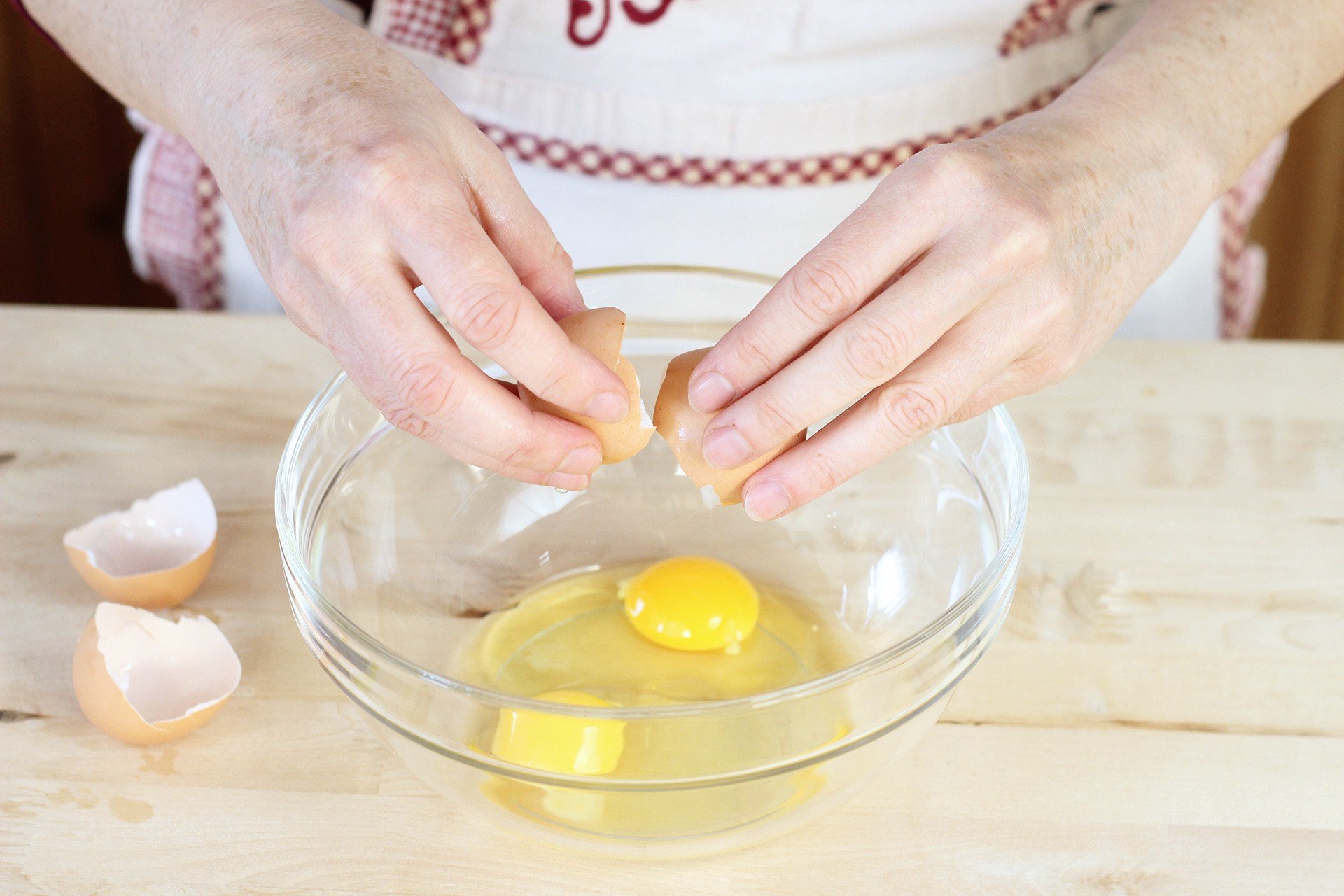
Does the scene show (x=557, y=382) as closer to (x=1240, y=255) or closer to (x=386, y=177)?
(x=386, y=177)

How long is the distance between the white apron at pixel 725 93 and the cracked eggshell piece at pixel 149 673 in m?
0.68

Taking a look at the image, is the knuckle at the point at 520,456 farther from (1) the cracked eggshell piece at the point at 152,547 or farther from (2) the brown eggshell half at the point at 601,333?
(1) the cracked eggshell piece at the point at 152,547

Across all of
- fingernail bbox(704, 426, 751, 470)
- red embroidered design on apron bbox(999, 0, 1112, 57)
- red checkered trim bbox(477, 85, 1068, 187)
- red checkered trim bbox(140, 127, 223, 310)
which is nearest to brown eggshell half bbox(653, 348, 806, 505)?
fingernail bbox(704, 426, 751, 470)

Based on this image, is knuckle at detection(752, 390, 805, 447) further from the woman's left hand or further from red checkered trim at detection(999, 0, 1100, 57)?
red checkered trim at detection(999, 0, 1100, 57)

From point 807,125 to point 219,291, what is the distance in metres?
0.80

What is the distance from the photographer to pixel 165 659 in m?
0.88

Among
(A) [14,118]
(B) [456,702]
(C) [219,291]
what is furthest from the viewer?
(A) [14,118]

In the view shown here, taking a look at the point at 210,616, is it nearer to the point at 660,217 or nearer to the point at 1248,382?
the point at 660,217

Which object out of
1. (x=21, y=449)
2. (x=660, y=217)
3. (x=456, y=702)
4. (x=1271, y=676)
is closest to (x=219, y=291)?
(x=21, y=449)

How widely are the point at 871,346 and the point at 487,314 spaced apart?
0.23 m

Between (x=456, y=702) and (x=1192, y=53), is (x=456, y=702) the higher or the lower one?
the lower one

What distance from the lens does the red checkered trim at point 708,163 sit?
131 centimetres

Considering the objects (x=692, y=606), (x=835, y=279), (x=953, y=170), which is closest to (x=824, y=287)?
(x=835, y=279)

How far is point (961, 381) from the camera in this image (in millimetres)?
754
